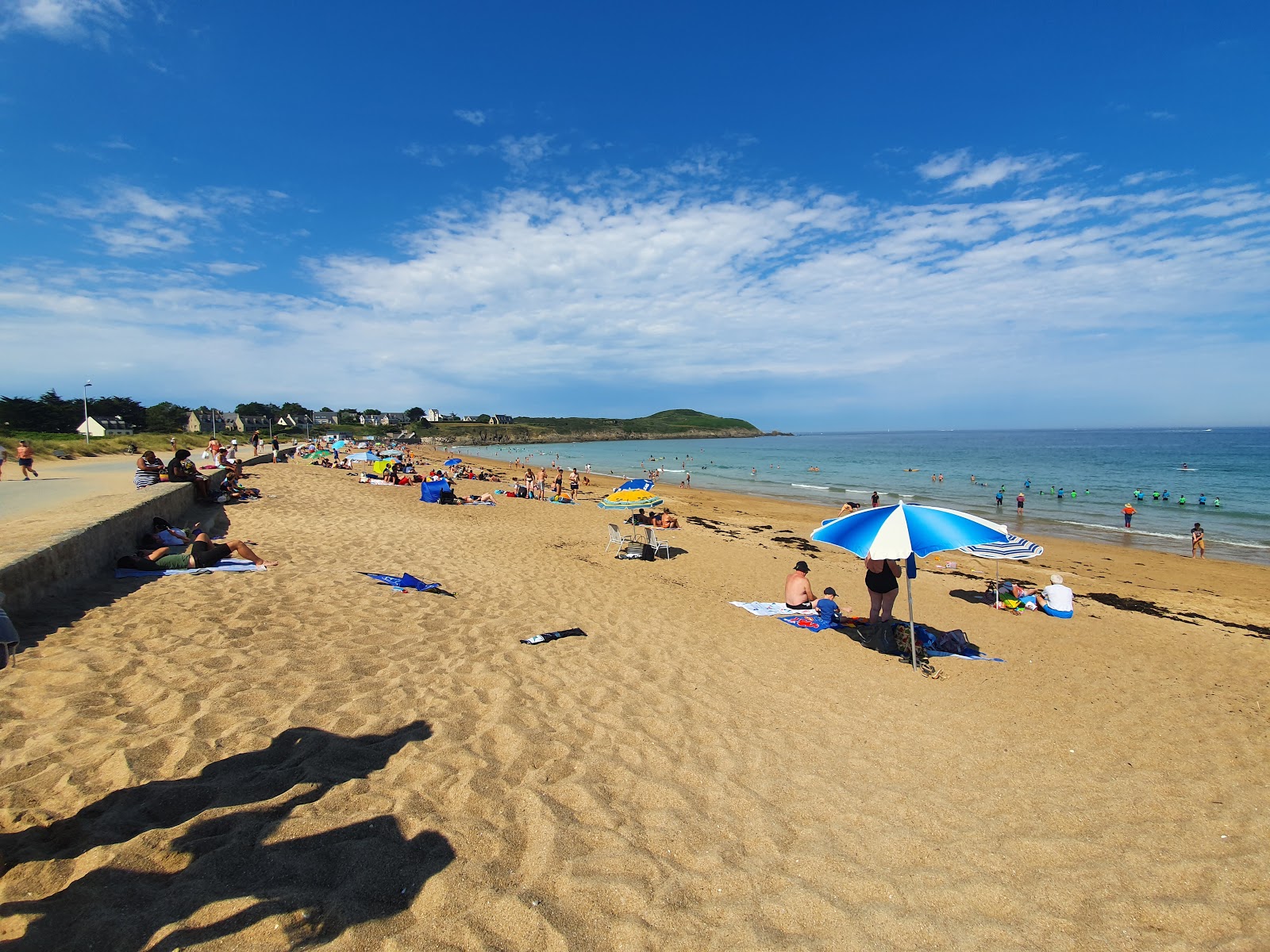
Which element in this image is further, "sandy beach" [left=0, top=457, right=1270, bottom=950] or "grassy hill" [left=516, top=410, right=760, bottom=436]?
"grassy hill" [left=516, top=410, right=760, bottom=436]

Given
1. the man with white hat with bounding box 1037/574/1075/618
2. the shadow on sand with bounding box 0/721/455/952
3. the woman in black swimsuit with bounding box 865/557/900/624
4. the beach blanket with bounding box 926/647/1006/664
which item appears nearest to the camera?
the shadow on sand with bounding box 0/721/455/952

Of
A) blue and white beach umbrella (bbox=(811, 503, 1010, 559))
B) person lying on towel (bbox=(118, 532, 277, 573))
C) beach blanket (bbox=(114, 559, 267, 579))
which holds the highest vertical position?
blue and white beach umbrella (bbox=(811, 503, 1010, 559))

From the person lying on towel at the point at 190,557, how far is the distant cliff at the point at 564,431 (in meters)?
112

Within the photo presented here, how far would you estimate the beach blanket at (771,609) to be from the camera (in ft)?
27.1

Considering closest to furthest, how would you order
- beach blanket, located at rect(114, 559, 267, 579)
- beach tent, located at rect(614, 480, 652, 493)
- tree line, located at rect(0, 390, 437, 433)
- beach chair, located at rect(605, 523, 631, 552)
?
beach blanket, located at rect(114, 559, 267, 579)
beach chair, located at rect(605, 523, 631, 552)
beach tent, located at rect(614, 480, 652, 493)
tree line, located at rect(0, 390, 437, 433)

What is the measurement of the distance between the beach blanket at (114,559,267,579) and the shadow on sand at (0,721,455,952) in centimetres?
497

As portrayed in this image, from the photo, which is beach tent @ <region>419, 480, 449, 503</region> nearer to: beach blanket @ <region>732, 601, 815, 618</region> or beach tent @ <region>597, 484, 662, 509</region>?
beach tent @ <region>597, 484, 662, 509</region>

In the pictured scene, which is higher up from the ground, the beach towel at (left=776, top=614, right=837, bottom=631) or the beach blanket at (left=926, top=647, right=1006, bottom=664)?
the beach towel at (left=776, top=614, right=837, bottom=631)

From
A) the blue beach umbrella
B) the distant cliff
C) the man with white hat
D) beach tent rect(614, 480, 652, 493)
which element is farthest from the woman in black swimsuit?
the distant cliff

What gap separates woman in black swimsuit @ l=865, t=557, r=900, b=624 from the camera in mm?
7281

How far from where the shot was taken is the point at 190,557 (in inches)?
289

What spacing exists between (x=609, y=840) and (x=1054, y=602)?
9.49m

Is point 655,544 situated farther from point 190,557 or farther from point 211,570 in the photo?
point 190,557

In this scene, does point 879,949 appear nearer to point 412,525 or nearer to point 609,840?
point 609,840
